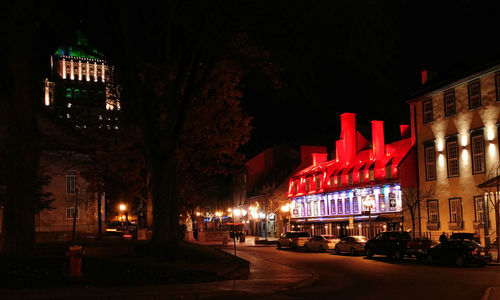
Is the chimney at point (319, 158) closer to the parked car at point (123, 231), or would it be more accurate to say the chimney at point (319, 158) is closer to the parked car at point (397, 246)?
the parked car at point (123, 231)

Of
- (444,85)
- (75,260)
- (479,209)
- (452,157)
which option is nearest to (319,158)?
(452,157)

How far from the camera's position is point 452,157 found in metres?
40.3

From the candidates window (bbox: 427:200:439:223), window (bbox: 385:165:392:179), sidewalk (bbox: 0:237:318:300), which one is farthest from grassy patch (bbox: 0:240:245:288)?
window (bbox: 385:165:392:179)

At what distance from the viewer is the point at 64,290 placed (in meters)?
14.8

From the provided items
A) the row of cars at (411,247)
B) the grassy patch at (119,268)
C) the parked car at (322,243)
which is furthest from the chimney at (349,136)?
the grassy patch at (119,268)

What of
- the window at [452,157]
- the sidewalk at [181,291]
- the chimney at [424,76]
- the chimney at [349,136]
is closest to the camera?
the sidewalk at [181,291]

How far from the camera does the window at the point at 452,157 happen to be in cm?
3981

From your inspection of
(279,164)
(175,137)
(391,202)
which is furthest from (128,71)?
(279,164)

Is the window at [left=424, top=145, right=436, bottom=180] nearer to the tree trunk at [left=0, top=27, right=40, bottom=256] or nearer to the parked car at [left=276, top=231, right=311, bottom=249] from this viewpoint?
the parked car at [left=276, top=231, right=311, bottom=249]

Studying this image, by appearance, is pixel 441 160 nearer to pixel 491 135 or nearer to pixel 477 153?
pixel 477 153

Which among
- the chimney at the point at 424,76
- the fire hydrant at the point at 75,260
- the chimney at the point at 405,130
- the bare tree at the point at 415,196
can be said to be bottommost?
the fire hydrant at the point at 75,260

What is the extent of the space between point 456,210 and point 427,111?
8535mm

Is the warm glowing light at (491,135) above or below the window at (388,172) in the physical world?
above

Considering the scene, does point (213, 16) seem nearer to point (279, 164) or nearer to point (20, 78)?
point (20, 78)
